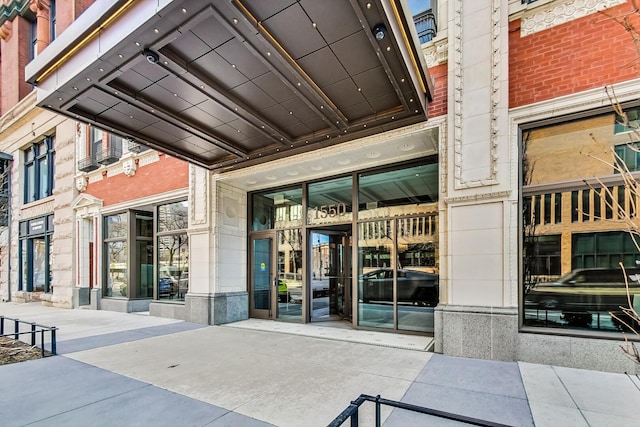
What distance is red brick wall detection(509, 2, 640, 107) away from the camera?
207 inches

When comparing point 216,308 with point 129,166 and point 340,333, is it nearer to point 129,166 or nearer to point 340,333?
point 340,333

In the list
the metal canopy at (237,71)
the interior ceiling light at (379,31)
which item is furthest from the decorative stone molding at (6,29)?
the interior ceiling light at (379,31)

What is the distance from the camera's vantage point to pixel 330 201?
935 centimetres

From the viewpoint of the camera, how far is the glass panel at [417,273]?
301 inches

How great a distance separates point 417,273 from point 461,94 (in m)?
3.87

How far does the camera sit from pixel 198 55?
491 centimetres

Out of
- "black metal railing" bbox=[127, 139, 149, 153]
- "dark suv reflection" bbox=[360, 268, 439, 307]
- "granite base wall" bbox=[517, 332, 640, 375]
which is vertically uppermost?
"black metal railing" bbox=[127, 139, 149, 153]

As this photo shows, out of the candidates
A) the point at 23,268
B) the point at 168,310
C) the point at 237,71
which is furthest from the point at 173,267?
the point at 23,268

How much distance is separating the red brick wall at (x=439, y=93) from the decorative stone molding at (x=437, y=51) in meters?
0.11

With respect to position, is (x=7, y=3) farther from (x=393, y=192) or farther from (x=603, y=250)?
(x=603, y=250)

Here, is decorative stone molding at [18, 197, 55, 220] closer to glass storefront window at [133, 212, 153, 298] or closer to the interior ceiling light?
glass storefront window at [133, 212, 153, 298]

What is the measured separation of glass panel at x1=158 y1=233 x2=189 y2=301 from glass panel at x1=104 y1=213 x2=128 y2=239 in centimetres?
226

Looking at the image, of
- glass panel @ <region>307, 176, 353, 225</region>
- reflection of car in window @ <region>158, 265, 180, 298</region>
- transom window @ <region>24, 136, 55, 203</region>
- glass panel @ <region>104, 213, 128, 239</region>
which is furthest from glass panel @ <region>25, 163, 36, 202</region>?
glass panel @ <region>307, 176, 353, 225</region>

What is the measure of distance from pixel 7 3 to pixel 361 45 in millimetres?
22955
